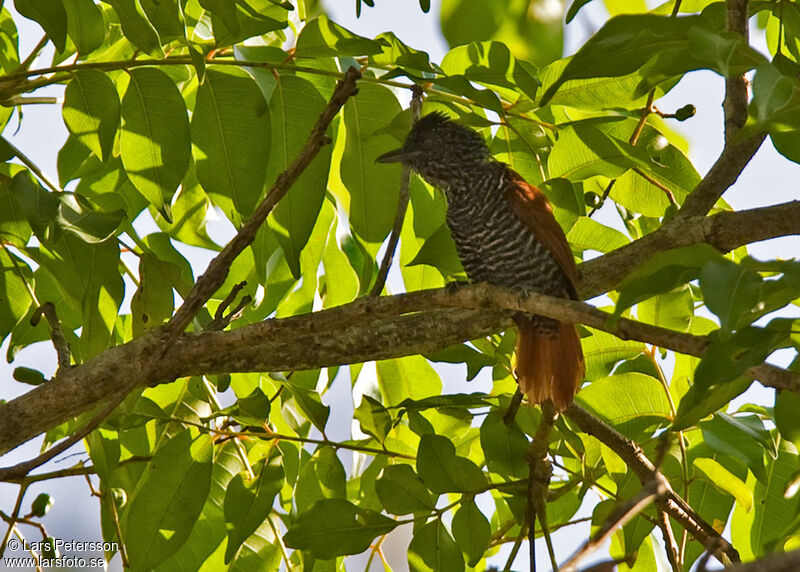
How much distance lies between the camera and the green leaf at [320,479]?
2.66m

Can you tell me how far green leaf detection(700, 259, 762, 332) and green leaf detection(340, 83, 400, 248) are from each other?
48.1 inches

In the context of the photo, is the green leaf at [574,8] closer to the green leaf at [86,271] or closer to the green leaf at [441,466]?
the green leaf at [441,466]

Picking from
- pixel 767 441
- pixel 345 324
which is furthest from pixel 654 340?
pixel 345 324

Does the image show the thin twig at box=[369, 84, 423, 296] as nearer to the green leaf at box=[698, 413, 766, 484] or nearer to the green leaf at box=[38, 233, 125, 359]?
the green leaf at box=[38, 233, 125, 359]

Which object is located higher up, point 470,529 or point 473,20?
point 473,20

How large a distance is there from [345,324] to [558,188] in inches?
33.0

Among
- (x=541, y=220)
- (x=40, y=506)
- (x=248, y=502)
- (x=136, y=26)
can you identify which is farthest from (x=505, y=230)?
(x=40, y=506)

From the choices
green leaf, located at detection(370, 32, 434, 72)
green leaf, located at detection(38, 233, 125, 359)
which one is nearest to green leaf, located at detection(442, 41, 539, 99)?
green leaf, located at detection(370, 32, 434, 72)

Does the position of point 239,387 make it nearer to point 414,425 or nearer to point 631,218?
point 414,425

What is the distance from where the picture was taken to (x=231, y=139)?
7.96 feet

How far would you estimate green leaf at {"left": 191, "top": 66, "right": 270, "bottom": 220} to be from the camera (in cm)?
242

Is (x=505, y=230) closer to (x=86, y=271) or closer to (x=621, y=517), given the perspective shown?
(x=86, y=271)

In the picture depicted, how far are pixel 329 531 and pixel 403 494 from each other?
0.72ft

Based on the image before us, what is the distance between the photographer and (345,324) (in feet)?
7.30
